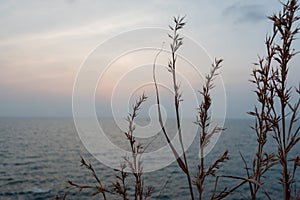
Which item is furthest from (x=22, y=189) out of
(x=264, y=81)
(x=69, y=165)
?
(x=264, y=81)

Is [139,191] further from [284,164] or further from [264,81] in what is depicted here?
[264,81]

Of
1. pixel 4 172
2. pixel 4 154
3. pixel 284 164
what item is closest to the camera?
pixel 284 164

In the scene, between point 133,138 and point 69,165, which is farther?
point 69,165

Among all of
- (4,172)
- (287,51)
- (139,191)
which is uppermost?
(287,51)

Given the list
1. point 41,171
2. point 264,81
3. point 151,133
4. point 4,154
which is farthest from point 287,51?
point 4,154

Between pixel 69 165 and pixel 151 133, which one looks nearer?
pixel 151 133

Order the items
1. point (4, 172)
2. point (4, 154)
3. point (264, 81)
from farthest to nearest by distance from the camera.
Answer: point (4, 154), point (4, 172), point (264, 81)

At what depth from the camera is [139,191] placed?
4.28 ft

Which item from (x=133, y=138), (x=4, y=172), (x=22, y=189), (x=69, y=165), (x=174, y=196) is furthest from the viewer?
(x=69, y=165)

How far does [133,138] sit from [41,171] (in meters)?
48.8

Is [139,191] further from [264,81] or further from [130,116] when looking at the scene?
[264,81]

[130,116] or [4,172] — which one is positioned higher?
[130,116]

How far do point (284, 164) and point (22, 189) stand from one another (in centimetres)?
3794

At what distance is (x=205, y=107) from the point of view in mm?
1208
